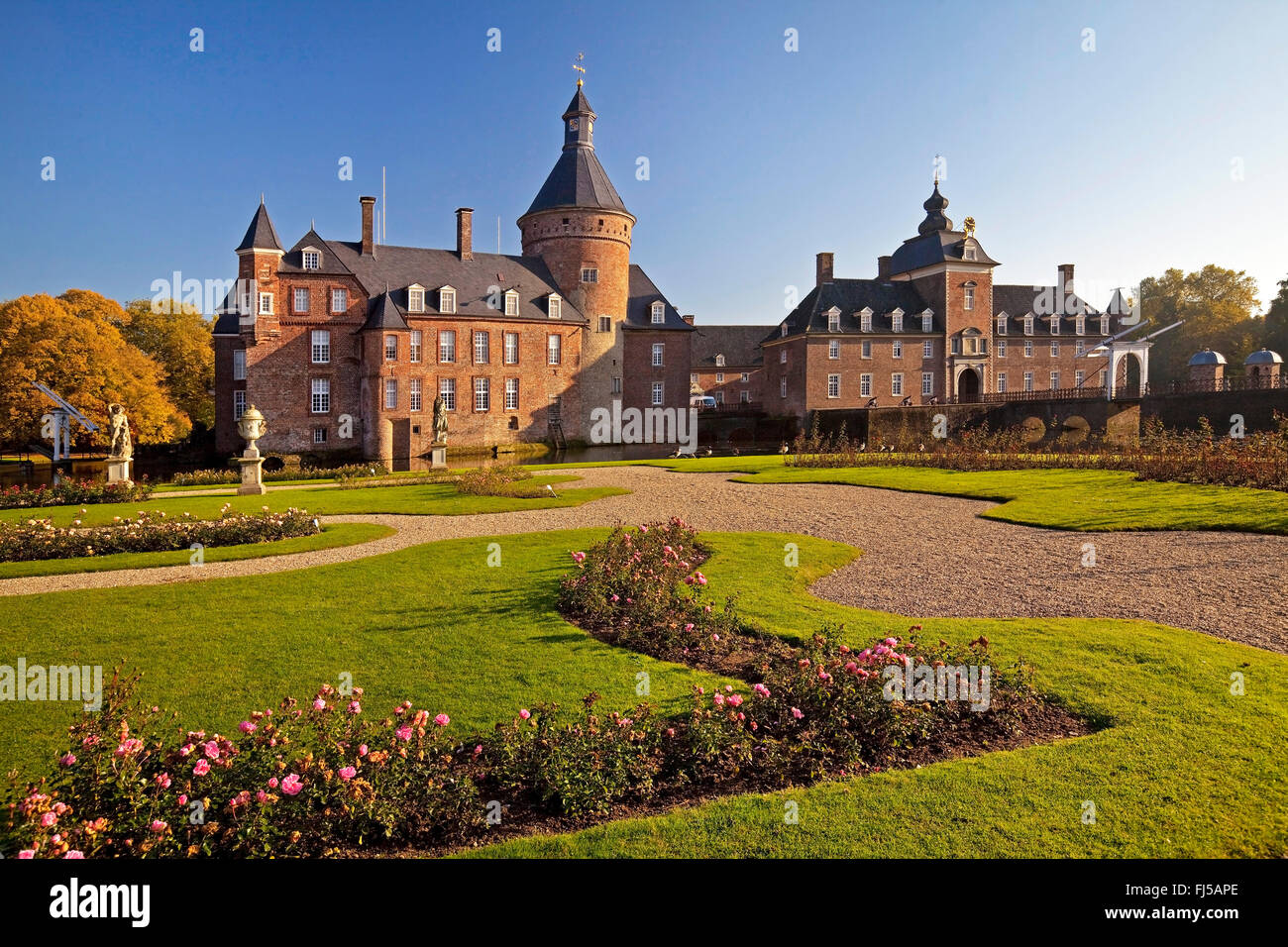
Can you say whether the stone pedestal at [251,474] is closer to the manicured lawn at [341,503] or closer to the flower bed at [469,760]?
the manicured lawn at [341,503]

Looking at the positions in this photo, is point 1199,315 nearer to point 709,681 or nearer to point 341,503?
point 341,503

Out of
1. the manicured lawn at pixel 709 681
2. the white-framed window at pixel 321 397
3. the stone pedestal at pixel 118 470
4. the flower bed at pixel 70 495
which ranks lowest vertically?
the manicured lawn at pixel 709 681

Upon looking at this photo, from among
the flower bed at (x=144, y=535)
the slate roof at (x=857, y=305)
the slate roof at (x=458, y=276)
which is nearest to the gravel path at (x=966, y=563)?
the flower bed at (x=144, y=535)

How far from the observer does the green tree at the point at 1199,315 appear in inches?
2313

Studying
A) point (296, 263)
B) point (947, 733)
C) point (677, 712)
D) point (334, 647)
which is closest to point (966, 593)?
point (947, 733)

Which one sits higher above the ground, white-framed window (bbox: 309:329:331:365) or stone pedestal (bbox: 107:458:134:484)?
white-framed window (bbox: 309:329:331:365)

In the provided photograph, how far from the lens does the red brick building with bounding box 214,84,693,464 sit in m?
42.0

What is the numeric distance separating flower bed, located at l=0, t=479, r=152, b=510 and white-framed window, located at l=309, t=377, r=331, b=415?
78.2ft

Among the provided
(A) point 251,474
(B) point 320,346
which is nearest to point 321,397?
(B) point 320,346

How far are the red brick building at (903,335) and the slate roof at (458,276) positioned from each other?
1452 cm

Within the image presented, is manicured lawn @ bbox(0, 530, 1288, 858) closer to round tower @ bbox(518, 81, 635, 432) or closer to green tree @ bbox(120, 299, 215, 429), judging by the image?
round tower @ bbox(518, 81, 635, 432)

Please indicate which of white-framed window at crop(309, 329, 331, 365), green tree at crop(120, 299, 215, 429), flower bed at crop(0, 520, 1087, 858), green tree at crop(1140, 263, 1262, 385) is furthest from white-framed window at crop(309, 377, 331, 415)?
green tree at crop(1140, 263, 1262, 385)

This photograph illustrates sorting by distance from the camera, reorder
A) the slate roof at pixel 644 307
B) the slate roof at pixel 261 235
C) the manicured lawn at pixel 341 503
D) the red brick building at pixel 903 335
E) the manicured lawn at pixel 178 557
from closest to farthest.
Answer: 1. the manicured lawn at pixel 178 557
2. the manicured lawn at pixel 341 503
3. the slate roof at pixel 261 235
4. the red brick building at pixel 903 335
5. the slate roof at pixel 644 307
